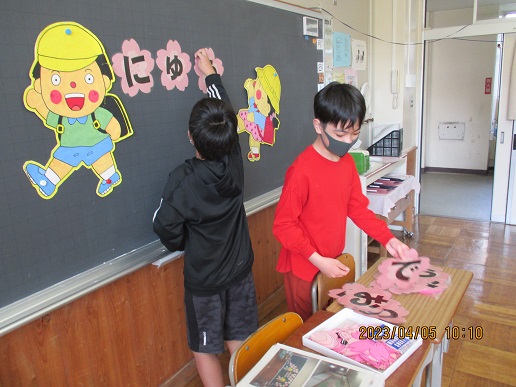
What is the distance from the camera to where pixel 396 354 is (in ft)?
3.58

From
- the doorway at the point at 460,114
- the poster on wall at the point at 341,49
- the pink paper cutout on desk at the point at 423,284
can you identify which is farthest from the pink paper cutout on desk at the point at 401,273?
the doorway at the point at 460,114

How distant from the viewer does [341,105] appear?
1.40 m

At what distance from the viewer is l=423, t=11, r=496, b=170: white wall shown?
6.16 meters

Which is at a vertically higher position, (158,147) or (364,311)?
(158,147)

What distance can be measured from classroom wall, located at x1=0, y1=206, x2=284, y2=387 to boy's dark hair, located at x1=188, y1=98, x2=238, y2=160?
64 cm

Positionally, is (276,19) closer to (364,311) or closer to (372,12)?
(364,311)

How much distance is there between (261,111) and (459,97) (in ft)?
17.6

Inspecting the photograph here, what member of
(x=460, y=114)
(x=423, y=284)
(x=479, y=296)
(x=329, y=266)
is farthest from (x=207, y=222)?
(x=460, y=114)

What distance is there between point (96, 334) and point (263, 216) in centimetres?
121

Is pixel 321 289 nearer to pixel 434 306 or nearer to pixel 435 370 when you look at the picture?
pixel 434 306

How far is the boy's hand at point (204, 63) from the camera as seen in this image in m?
1.72

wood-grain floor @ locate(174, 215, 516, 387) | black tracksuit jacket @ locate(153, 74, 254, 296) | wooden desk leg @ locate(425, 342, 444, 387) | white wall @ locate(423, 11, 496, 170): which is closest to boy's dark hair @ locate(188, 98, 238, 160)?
black tracksuit jacket @ locate(153, 74, 254, 296)

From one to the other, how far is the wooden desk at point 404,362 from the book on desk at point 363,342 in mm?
12

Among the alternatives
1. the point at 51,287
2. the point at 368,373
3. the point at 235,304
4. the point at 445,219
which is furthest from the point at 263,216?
the point at 445,219
